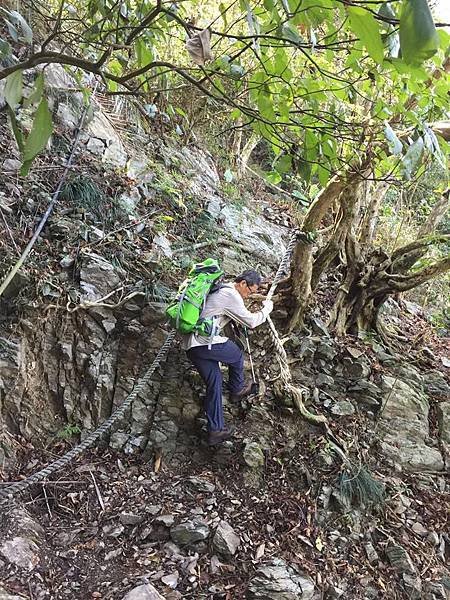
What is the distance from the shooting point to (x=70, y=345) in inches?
159

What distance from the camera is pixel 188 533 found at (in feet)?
11.1

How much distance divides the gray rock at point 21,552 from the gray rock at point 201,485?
46.8 inches

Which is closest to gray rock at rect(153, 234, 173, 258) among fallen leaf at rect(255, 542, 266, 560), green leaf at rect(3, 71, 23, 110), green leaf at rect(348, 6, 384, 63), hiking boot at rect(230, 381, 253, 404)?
hiking boot at rect(230, 381, 253, 404)

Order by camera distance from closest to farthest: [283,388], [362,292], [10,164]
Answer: [283,388] < [10,164] < [362,292]

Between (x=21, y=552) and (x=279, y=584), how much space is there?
5.37 ft

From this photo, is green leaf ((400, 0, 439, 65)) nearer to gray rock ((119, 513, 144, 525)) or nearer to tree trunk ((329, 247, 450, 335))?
gray rock ((119, 513, 144, 525))

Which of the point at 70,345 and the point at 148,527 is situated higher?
the point at 70,345

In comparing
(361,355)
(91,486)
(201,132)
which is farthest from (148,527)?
(201,132)

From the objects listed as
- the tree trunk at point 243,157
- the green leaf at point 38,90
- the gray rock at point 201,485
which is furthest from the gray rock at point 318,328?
the green leaf at point 38,90

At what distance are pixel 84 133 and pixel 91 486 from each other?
3.89m

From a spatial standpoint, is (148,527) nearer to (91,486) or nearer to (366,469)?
(91,486)

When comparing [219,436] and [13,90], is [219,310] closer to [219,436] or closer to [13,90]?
[219,436]

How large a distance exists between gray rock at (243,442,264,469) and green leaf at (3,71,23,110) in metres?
3.35

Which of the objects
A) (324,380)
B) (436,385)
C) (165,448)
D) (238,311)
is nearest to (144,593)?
(165,448)
